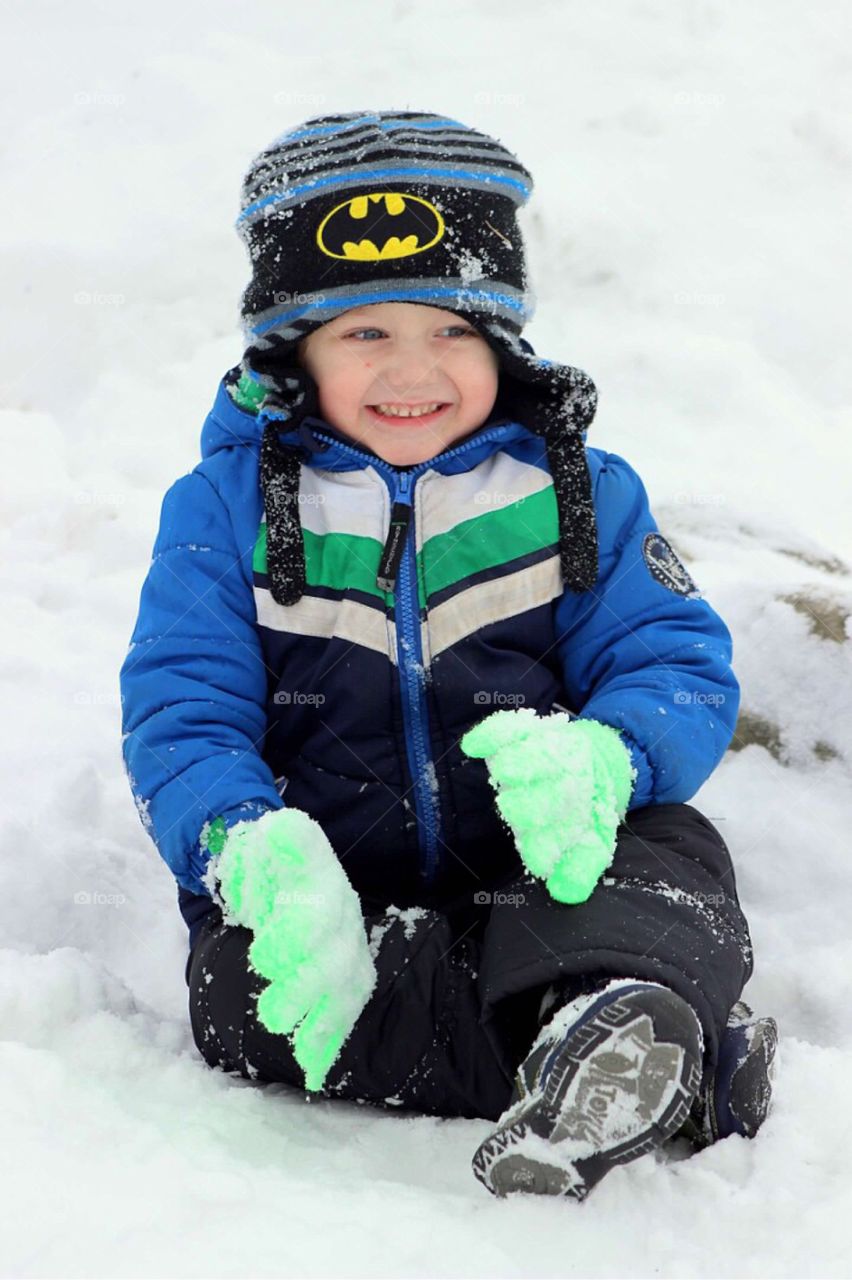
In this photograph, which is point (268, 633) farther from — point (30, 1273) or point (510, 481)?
point (30, 1273)

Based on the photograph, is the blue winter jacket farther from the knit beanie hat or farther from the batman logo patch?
the batman logo patch

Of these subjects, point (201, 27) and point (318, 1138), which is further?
point (201, 27)

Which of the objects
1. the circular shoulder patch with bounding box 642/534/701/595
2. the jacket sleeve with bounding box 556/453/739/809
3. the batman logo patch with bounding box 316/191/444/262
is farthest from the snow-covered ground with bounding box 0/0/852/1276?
the batman logo patch with bounding box 316/191/444/262

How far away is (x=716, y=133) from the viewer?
537cm

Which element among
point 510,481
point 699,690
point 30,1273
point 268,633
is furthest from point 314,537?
point 30,1273

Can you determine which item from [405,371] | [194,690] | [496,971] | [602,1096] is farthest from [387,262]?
[602,1096]

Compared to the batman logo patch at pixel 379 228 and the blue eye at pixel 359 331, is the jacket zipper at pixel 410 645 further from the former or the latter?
the batman logo patch at pixel 379 228

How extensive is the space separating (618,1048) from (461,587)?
2.61 feet

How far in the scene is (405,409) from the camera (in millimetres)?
1944

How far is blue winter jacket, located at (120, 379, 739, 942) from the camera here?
1.92 meters

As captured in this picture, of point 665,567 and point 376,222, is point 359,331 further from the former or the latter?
point 665,567

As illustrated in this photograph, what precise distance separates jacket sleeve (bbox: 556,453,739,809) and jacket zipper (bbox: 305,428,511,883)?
257 mm

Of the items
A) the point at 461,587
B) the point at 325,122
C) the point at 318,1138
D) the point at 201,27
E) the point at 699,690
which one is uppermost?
the point at 201,27

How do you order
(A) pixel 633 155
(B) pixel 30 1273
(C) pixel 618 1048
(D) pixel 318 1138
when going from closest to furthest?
(B) pixel 30 1273, (C) pixel 618 1048, (D) pixel 318 1138, (A) pixel 633 155
